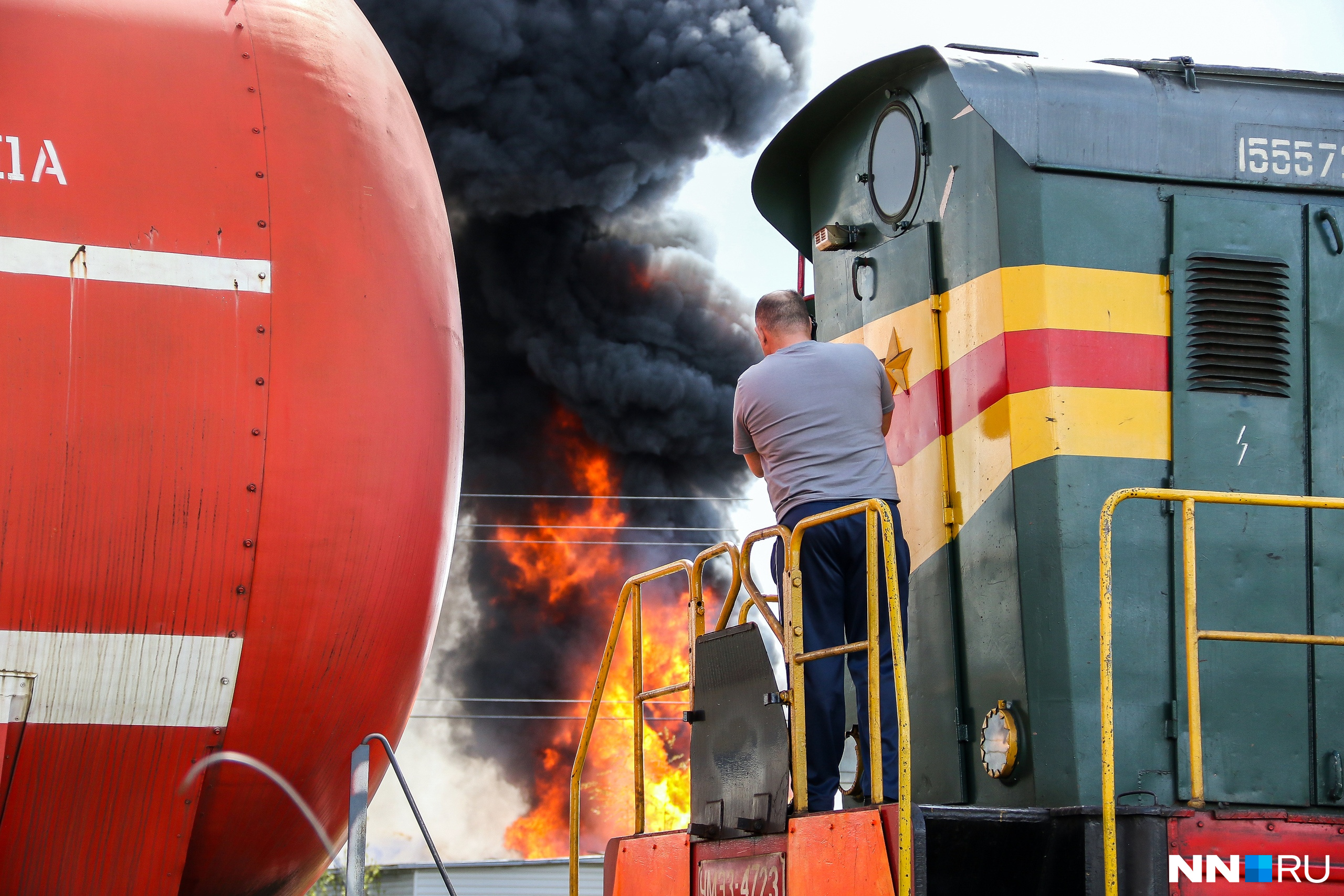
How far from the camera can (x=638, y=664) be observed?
15.3ft

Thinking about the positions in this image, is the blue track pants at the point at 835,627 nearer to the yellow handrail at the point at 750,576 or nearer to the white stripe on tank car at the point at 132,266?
the yellow handrail at the point at 750,576

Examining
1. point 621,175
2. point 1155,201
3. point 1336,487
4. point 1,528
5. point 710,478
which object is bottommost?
point 1,528

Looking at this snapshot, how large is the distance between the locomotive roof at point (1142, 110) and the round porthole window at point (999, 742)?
5.76 ft

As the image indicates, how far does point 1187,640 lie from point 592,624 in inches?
912

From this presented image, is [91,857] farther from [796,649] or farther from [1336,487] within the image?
[1336,487]

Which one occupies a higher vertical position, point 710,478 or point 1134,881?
point 710,478

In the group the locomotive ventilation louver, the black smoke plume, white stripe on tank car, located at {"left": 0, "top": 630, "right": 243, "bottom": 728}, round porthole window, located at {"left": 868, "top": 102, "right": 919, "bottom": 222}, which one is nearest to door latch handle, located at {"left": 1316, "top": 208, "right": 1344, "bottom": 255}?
the locomotive ventilation louver

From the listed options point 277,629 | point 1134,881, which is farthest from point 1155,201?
point 277,629

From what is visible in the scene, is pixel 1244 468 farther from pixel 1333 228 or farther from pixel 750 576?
pixel 750 576

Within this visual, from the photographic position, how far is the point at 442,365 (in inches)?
177

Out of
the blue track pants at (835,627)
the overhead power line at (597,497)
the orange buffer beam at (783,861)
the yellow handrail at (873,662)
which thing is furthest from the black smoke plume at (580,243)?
the yellow handrail at (873,662)

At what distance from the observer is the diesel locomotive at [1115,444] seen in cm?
402

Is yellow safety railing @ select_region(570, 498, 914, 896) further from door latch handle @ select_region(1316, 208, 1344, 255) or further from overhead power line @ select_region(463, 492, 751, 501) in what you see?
overhead power line @ select_region(463, 492, 751, 501)

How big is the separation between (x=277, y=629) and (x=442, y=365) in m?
1.05
